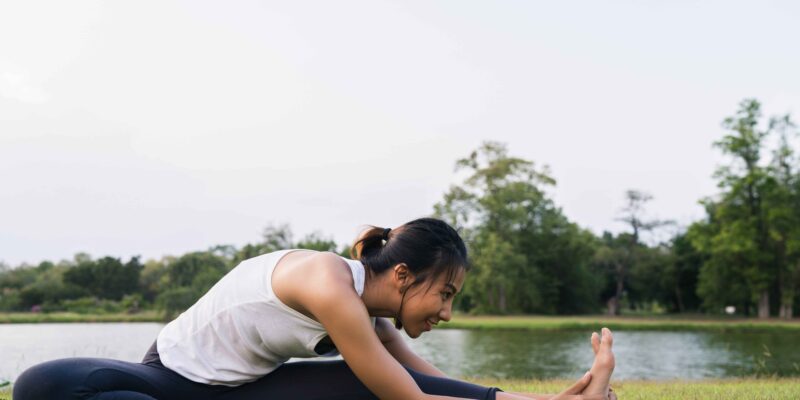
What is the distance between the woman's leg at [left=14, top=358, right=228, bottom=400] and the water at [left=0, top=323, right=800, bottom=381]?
9270 millimetres

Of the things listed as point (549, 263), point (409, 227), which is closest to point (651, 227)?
point (549, 263)

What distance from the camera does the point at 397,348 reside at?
9.42 feet

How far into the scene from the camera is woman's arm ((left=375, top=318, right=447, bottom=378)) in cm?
283

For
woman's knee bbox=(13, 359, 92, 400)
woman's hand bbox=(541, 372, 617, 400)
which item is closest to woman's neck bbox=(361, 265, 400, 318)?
woman's hand bbox=(541, 372, 617, 400)

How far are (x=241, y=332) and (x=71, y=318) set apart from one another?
119 feet

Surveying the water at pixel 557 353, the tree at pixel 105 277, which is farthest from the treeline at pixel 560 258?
the water at pixel 557 353

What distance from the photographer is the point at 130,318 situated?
34.9 metres

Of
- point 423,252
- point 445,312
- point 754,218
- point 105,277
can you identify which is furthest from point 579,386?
point 105,277

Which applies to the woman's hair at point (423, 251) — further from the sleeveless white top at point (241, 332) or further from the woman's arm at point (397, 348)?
the woman's arm at point (397, 348)

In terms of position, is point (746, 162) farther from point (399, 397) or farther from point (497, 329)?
point (399, 397)

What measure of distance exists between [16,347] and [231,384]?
706 inches

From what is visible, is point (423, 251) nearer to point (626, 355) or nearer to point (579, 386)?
point (579, 386)

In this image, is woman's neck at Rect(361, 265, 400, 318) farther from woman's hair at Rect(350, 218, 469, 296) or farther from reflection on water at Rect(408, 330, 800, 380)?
reflection on water at Rect(408, 330, 800, 380)

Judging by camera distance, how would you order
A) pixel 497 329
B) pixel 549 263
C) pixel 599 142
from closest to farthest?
pixel 497 329 < pixel 599 142 < pixel 549 263
